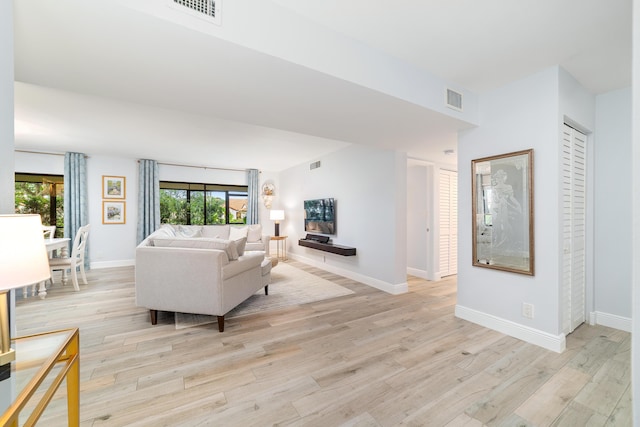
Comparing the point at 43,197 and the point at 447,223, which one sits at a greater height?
the point at 43,197

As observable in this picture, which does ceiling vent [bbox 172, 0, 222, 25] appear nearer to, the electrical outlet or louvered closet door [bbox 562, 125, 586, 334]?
louvered closet door [bbox 562, 125, 586, 334]

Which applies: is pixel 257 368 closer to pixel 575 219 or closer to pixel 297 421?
pixel 297 421

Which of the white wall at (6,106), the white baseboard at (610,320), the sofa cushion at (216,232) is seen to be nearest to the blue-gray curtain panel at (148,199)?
the sofa cushion at (216,232)

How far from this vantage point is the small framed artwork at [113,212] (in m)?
5.77

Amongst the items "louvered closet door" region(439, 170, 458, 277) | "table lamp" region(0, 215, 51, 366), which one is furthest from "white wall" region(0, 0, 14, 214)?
"louvered closet door" region(439, 170, 458, 277)

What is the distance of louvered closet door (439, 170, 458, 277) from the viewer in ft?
16.2

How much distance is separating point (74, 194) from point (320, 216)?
510cm

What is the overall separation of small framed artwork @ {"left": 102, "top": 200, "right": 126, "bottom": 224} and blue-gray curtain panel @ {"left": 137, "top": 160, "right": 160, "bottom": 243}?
13.9 inches

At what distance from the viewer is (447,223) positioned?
501 centimetres

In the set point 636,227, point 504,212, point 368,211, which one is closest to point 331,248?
point 368,211

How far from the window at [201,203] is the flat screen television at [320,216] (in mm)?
2278

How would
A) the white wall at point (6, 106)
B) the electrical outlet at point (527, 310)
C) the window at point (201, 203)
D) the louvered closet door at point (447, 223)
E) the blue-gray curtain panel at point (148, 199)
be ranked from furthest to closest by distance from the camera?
the window at point (201, 203), the blue-gray curtain panel at point (148, 199), the louvered closet door at point (447, 223), the electrical outlet at point (527, 310), the white wall at point (6, 106)

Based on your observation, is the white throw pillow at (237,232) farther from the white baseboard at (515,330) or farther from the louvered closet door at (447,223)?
the white baseboard at (515,330)

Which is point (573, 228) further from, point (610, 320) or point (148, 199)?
point (148, 199)
